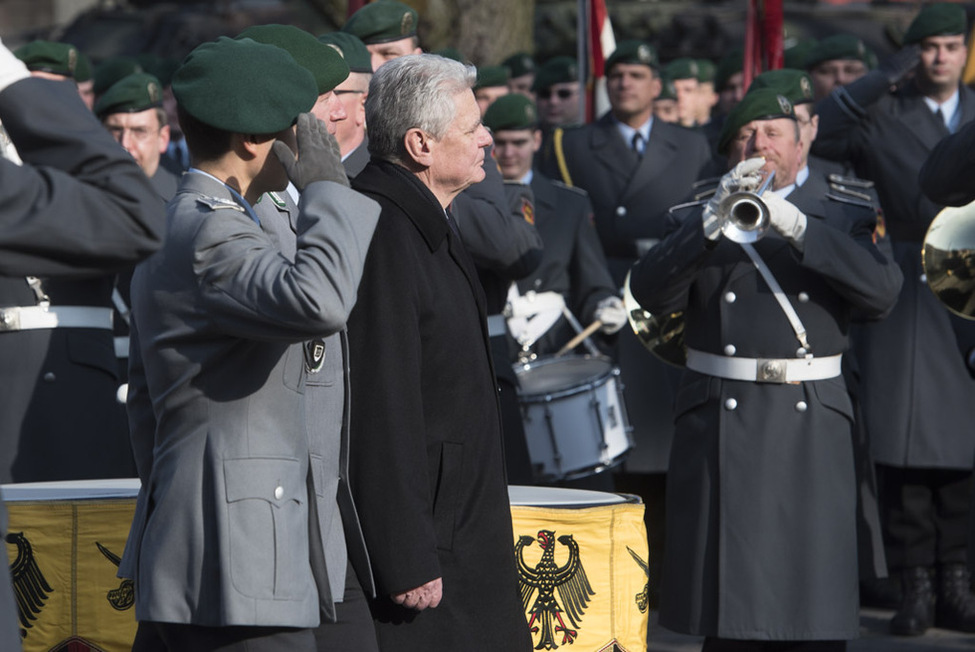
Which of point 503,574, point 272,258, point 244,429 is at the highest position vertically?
point 272,258

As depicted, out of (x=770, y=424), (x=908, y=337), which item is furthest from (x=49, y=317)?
(x=908, y=337)

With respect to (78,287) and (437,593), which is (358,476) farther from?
(78,287)

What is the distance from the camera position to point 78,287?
5766 millimetres

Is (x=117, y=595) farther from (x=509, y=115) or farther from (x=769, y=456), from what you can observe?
(x=509, y=115)

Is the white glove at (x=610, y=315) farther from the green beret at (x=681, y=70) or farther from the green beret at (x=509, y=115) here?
the green beret at (x=681, y=70)

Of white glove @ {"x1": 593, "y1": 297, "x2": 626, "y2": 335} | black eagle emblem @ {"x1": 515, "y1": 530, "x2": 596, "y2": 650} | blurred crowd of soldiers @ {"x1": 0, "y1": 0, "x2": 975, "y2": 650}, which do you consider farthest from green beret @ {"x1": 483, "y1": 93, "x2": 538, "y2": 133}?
black eagle emblem @ {"x1": 515, "y1": 530, "x2": 596, "y2": 650}

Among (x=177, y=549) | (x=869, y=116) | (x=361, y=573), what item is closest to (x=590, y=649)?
(x=361, y=573)

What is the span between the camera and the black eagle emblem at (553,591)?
436 cm

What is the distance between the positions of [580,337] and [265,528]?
3.81 metres

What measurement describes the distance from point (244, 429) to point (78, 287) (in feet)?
9.17

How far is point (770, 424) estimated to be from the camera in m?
5.29

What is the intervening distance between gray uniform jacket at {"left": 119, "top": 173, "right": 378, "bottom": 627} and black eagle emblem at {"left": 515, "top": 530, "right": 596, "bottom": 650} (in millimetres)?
1198

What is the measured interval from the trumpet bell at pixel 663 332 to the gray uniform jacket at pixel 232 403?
263 centimetres

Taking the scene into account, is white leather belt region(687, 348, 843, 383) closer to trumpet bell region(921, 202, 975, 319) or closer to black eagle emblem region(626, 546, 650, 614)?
trumpet bell region(921, 202, 975, 319)
